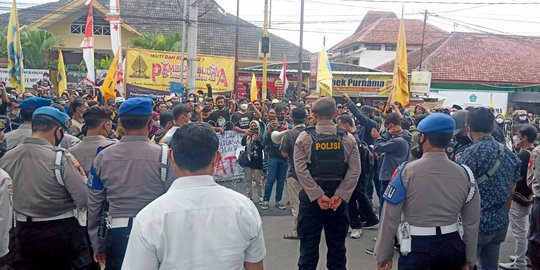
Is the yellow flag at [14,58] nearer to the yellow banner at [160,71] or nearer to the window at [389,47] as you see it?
the yellow banner at [160,71]

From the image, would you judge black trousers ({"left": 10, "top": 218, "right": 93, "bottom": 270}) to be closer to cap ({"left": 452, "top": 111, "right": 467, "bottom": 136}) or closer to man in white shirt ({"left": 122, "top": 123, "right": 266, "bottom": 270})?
man in white shirt ({"left": 122, "top": 123, "right": 266, "bottom": 270})

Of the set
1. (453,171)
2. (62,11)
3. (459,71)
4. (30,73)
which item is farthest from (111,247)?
(459,71)

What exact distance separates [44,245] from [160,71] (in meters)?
15.3

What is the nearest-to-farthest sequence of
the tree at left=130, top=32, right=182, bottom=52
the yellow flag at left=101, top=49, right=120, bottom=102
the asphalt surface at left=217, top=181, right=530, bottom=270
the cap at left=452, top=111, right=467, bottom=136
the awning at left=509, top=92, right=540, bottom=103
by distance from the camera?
the cap at left=452, top=111, right=467, bottom=136 → the asphalt surface at left=217, top=181, right=530, bottom=270 → the yellow flag at left=101, top=49, right=120, bottom=102 → the tree at left=130, top=32, right=182, bottom=52 → the awning at left=509, top=92, right=540, bottom=103

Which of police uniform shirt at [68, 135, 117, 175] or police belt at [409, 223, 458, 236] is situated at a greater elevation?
police uniform shirt at [68, 135, 117, 175]

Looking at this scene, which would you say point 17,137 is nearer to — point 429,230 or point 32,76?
point 429,230

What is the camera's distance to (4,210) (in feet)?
9.00

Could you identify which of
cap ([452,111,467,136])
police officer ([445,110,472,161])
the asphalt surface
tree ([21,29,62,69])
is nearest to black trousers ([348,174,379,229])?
the asphalt surface

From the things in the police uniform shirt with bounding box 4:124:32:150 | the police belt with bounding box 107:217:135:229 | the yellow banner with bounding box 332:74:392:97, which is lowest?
the police belt with bounding box 107:217:135:229

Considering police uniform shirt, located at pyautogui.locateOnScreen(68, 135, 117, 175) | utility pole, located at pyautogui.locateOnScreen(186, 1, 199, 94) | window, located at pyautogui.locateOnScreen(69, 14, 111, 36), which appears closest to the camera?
police uniform shirt, located at pyautogui.locateOnScreen(68, 135, 117, 175)

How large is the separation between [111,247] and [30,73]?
1882cm

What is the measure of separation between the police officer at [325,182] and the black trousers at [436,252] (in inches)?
47.3

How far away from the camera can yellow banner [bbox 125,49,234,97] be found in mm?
17531

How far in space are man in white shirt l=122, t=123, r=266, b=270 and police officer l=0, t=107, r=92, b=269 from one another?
70.2 inches
